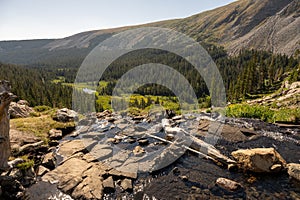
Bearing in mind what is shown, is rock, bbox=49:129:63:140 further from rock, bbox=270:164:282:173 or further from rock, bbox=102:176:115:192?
rock, bbox=270:164:282:173

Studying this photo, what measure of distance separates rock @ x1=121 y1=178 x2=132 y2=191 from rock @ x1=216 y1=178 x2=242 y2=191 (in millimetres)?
6743

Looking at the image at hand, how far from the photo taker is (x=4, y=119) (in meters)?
11.2

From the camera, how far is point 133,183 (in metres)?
14.8

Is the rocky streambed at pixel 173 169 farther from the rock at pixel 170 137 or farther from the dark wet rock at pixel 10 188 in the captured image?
the dark wet rock at pixel 10 188

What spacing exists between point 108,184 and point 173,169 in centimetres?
576

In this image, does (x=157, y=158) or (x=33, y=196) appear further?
(x=157, y=158)

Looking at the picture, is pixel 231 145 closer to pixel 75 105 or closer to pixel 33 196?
pixel 33 196

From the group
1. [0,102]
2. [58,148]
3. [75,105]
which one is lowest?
[75,105]

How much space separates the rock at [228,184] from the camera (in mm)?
13653

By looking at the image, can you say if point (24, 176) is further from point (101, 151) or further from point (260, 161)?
point (260, 161)

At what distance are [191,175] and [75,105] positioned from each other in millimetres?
78292

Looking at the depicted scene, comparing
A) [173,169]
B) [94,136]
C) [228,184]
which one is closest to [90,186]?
[173,169]

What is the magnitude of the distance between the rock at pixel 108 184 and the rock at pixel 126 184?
0.76 meters

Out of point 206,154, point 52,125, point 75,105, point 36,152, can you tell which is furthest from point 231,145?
point 75,105
